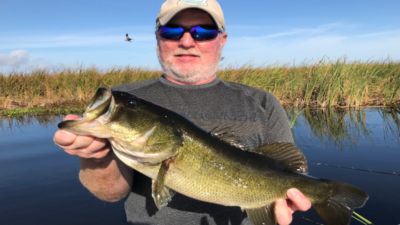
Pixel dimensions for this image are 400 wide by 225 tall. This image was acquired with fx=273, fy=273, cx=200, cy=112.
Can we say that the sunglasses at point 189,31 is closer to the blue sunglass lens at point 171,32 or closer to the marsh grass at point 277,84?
the blue sunglass lens at point 171,32

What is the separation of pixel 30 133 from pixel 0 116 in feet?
15.5

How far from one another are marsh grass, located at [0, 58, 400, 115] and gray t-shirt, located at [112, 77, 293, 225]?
9.35 metres

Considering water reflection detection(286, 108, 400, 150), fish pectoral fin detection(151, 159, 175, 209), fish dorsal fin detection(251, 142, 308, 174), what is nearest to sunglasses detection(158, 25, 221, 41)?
fish dorsal fin detection(251, 142, 308, 174)

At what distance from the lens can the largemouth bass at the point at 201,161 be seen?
176 centimetres

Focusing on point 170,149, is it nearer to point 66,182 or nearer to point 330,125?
point 66,182

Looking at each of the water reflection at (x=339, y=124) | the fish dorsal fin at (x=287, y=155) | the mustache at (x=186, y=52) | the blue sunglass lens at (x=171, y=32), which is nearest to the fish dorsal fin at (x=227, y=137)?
the fish dorsal fin at (x=287, y=155)

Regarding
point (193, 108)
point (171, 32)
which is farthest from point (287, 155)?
point (171, 32)

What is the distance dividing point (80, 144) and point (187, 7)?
1.83 metres

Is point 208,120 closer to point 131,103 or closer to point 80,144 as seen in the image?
point 131,103

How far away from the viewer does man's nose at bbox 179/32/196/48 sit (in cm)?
291

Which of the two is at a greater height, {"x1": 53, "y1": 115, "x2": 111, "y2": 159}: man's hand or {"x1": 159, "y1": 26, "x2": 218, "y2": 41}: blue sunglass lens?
{"x1": 159, "y1": 26, "x2": 218, "y2": 41}: blue sunglass lens

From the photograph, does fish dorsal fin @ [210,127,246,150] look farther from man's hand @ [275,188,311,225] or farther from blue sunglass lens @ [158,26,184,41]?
blue sunglass lens @ [158,26,184,41]

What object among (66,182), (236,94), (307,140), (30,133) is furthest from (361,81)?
(30,133)

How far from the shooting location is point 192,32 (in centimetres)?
294
